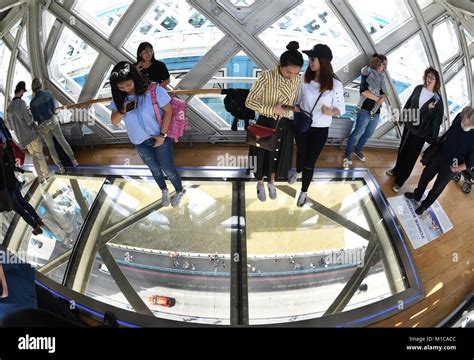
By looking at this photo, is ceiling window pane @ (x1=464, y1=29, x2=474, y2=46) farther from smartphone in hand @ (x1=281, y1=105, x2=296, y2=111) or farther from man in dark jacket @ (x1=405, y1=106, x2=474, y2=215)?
smartphone in hand @ (x1=281, y1=105, x2=296, y2=111)

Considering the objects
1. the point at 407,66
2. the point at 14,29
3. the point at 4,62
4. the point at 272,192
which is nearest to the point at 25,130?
the point at 4,62

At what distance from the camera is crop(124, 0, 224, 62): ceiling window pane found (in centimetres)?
171

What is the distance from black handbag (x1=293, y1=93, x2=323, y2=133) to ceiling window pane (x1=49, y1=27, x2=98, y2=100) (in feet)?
3.96

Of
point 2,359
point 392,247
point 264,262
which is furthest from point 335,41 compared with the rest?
point 2,359

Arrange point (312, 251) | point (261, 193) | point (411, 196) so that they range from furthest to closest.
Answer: point (411, 196), point (261, 193), point (312, 251)

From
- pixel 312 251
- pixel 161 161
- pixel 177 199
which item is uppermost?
pixel 161 161

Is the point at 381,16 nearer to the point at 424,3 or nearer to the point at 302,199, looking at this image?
the point at 424,3

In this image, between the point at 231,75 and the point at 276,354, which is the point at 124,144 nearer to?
the point at 231,75

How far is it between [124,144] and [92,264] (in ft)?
2.45

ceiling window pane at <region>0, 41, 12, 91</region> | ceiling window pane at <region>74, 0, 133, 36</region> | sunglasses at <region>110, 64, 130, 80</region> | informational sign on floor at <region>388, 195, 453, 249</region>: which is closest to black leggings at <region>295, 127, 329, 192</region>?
informational sign on floor at <region>388, 195, 453, 249</region>

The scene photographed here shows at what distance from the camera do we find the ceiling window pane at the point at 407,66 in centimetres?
191

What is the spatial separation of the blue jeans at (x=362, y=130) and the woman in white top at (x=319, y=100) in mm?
402

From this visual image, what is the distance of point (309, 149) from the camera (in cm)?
183

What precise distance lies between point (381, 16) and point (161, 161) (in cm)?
161
